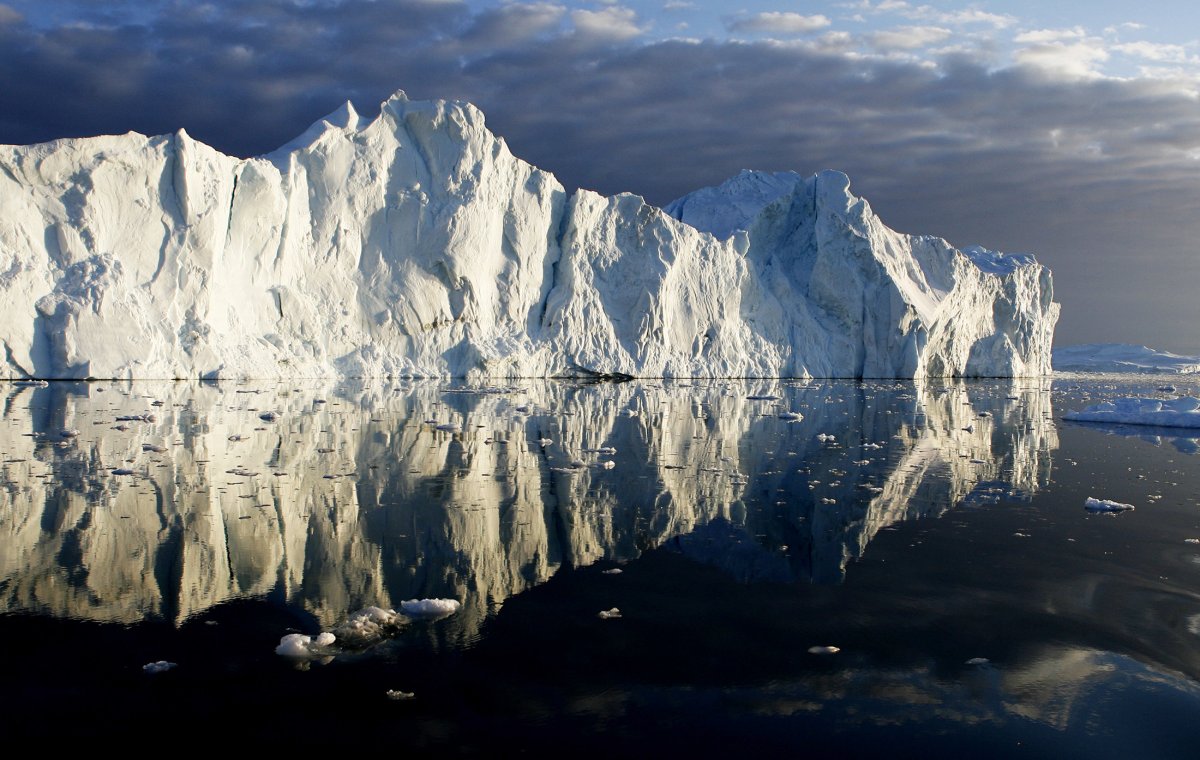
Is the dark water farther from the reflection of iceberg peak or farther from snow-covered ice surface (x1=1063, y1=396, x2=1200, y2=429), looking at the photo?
snow-covered ice surface (x1=1063, y1=396, x2=1200, y2=429)

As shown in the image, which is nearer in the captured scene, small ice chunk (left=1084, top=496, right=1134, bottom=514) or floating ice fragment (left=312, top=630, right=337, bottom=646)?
floating ice fragment (left=312, top=630, right=337, bottom=646)

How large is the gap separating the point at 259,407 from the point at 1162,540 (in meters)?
11.5

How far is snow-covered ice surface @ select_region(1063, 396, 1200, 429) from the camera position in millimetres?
14141

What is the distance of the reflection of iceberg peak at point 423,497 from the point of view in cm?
400

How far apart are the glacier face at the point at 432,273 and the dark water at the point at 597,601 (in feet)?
Answer: 41.6

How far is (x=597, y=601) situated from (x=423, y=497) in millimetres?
2553

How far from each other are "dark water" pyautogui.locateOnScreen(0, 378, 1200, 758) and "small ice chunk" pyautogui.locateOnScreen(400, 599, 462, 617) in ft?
0.25

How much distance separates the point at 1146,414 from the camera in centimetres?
1443

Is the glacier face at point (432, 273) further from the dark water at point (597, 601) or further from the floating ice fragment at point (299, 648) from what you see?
the floating ice fragment at point (299, 648)

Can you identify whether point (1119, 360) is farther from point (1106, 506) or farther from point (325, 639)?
point (325, 639)

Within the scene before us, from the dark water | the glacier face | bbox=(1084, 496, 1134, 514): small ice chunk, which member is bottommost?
the dark water

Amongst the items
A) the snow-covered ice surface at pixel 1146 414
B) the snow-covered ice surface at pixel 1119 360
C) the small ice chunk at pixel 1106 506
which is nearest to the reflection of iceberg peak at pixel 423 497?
the small ice chunk at pixel 1106 506

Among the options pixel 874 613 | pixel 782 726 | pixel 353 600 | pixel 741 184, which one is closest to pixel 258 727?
pixel 353 600

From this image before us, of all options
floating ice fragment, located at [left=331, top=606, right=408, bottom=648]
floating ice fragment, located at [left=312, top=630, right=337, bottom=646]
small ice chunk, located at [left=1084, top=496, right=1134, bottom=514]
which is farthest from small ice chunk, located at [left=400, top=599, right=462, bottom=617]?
small ice chunk, located at [left=1084, top=496, right=1134, bottom=514]
